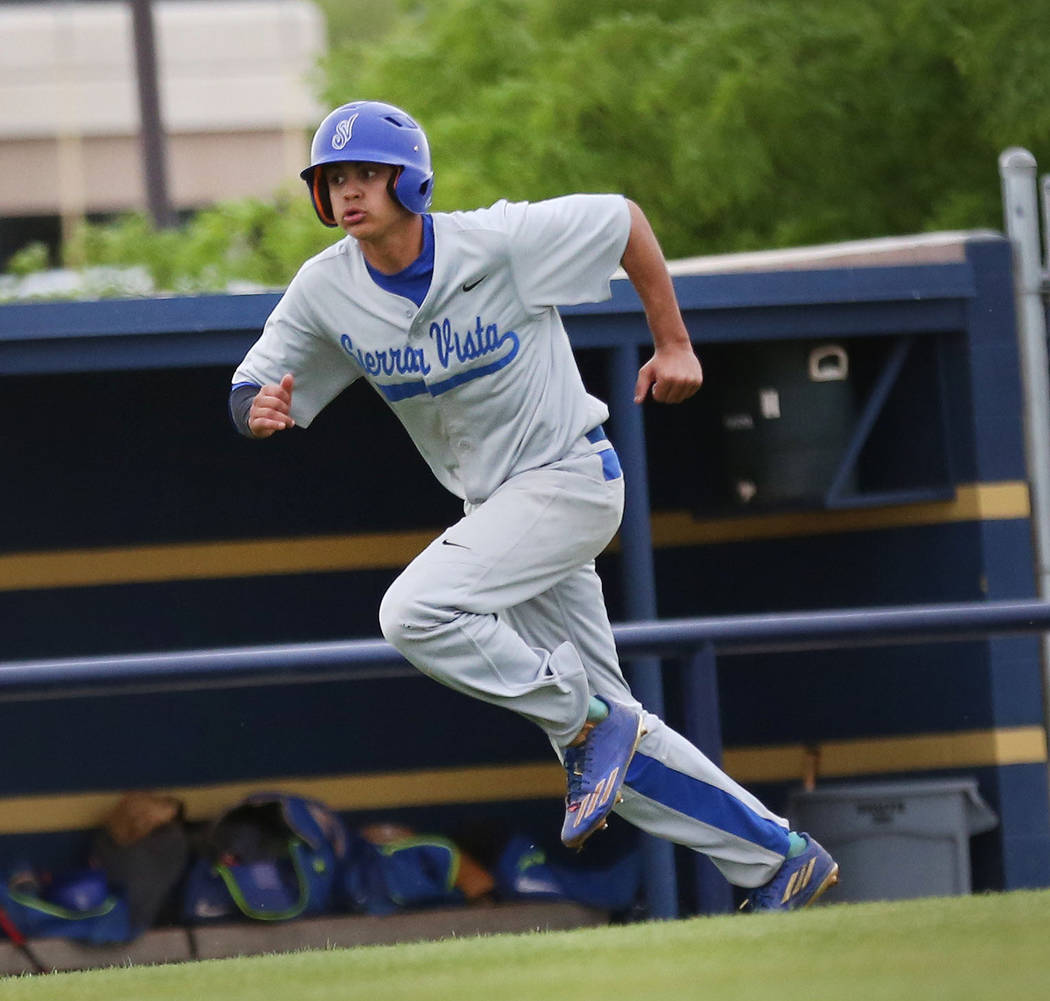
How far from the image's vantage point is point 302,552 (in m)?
8.17

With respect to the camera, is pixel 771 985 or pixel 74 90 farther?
pixel 74 90

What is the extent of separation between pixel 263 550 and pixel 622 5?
6524 mm

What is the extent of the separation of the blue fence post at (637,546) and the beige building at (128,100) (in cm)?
2580

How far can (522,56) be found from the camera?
13.7 meters

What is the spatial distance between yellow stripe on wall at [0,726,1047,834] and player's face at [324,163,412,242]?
4161 millimetres

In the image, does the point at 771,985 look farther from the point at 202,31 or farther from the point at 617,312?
the point at 202,31

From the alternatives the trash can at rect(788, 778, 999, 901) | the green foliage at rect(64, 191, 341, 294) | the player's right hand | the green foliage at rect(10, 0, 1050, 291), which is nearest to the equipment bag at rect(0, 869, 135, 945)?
the trash can at rect(788, 778, 999, 901)

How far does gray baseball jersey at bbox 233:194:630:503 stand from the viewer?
4.46 metres

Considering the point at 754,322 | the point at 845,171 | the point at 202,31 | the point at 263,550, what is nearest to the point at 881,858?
the point at 754,322

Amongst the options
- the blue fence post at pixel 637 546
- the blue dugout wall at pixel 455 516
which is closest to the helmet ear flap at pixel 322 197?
the blue fence post at pixel 637 546

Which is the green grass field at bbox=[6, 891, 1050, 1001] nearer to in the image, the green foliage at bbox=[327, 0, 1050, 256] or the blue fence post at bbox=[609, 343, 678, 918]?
the blue fence post at bbox=[609, 343, 678, 918]

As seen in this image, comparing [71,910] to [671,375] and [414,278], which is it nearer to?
[414,278]

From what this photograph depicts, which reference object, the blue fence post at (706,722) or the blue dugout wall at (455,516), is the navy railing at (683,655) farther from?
the blue dugout wall at (455,516)

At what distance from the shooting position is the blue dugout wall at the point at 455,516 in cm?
765
